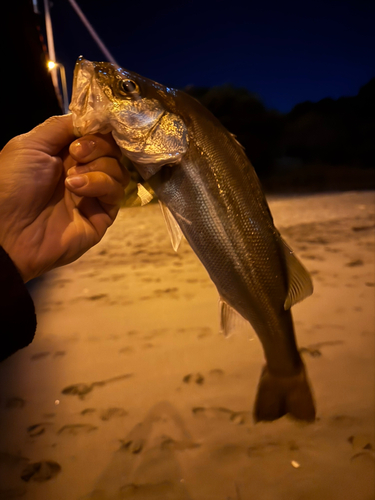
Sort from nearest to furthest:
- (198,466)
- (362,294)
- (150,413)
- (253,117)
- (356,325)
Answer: (198,466)
(150,413)
(356,325)
(362,294)
(253,117)

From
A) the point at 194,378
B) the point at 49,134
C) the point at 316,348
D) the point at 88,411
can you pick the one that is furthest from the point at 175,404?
the point at 49,134

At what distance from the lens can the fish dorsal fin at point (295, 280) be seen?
1.59 metres

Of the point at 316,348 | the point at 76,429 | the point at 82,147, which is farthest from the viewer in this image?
the point at 316,348

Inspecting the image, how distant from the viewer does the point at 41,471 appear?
187 cm

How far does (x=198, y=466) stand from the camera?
1866 mm

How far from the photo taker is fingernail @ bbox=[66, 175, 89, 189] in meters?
1.64

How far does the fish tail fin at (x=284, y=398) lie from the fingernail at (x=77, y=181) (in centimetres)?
138

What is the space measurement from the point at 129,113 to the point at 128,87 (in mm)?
118

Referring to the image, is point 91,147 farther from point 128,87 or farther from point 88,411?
point 88,411

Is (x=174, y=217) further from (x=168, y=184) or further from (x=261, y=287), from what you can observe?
(x=261, y=287)

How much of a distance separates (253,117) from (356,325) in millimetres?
26034

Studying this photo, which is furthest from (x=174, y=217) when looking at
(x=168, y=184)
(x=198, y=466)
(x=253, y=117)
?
(x=253, y=117)

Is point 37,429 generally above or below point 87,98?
below

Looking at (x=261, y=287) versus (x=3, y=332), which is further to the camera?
(x=261, y=287)
